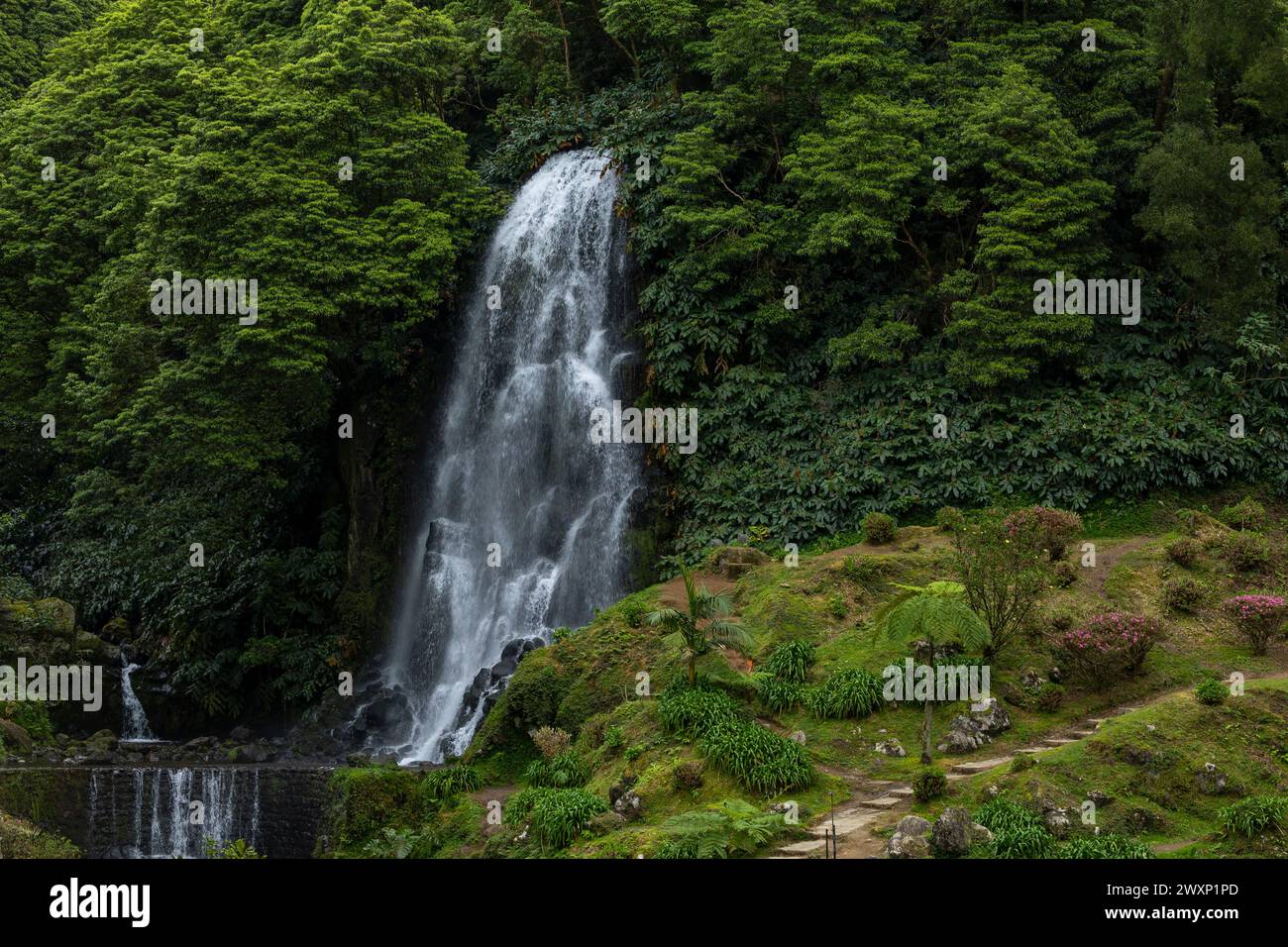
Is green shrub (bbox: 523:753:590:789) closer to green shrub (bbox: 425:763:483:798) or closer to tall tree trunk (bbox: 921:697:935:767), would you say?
green shrub (bbox: 425:763:483:798)

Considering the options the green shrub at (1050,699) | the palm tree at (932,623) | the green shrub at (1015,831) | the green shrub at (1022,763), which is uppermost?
the palm tree at (932,623)

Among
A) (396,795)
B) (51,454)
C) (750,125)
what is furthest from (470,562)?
(51,454)

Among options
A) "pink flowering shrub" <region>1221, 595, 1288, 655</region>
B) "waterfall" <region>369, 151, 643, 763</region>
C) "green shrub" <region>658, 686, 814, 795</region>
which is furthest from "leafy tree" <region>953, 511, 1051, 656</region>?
"waterfall" <region>369, 151, 643, 763</region>

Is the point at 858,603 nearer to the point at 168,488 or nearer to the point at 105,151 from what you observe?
the point at 168,488

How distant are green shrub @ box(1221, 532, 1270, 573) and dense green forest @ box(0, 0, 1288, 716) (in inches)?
123

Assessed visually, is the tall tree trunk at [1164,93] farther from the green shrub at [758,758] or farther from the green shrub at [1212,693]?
the green shrub at [758,758]

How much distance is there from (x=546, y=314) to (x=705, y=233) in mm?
4012

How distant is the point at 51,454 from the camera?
34312 millimetres

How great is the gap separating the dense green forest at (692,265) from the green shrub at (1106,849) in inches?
441

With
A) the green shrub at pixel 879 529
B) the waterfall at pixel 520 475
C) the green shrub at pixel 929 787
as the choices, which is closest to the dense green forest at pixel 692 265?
the waterfall at pixel 520 475

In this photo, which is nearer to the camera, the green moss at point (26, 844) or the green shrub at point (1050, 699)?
the green moss at point (26, 844)

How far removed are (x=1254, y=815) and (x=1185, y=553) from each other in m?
8.08

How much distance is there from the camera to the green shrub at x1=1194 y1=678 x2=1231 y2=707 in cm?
1287

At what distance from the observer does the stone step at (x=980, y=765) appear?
13.0 metres
